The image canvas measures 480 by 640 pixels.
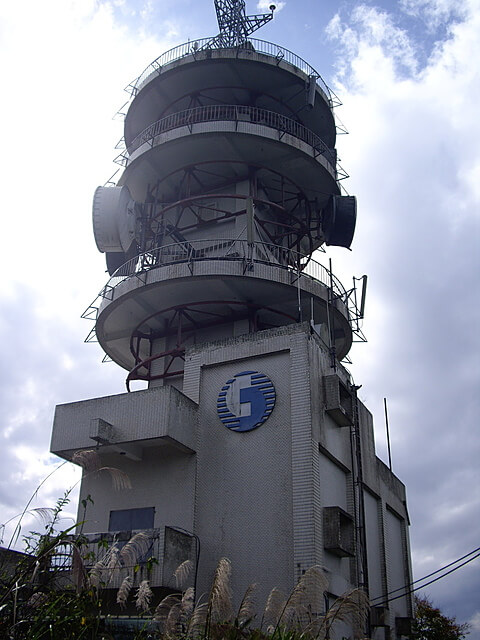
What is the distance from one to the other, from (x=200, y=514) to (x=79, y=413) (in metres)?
5.16

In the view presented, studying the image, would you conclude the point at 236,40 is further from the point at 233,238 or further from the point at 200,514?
the point at 200,514

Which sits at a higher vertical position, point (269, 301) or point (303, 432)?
point (269, 301)

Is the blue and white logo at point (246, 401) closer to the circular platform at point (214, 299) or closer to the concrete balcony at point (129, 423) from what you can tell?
the concrete balcony at point (129, 423)

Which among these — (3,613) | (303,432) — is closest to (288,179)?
(303,432)

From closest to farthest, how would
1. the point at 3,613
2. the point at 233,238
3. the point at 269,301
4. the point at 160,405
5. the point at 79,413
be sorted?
the point at 3,613
the point at 160,405
the point at 79,413
the point at 269,301
the point at 233,238

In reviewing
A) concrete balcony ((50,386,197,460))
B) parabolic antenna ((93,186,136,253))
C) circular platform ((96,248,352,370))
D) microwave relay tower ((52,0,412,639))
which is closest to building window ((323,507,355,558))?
microwave relay tower ((52,0,412,639))

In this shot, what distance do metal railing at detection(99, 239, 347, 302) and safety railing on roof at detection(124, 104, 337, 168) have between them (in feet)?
15.9

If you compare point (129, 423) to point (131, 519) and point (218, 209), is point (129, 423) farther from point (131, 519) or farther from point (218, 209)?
point (218, 209)

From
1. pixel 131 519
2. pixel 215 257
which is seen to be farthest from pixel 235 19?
pixel 131 519

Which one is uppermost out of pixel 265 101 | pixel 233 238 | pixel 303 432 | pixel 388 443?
pixel 265 101

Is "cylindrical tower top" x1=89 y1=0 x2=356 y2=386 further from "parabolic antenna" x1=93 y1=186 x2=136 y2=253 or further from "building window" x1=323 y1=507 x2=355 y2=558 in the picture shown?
"building window" x1=323 y1=507 x2=355 y2=558

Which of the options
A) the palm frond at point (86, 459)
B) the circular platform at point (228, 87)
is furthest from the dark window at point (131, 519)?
the circular platform at point (228, 87)

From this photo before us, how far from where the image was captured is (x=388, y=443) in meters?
30.9

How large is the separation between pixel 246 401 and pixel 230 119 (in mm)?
13370
